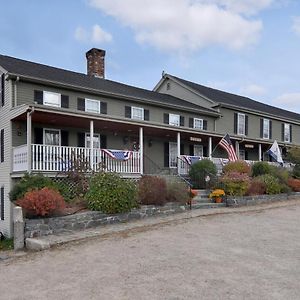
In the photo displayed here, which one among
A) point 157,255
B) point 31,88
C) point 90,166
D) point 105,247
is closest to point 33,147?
point 90,166

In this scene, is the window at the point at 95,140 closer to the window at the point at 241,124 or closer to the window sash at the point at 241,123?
the window at the point at 241,124

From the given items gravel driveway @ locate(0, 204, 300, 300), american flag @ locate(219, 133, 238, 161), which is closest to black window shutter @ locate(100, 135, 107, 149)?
american flag @ locate(219, 133, 238, 161)

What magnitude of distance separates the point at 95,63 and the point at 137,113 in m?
5.72

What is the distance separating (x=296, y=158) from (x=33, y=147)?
17342 millimetres

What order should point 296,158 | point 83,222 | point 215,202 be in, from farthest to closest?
point 296,158, point 215,202, point 83,222

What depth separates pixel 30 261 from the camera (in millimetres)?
9289

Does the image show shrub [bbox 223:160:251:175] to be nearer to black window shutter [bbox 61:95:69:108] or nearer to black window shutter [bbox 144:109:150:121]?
black window shutter [bbox 144:109:150:121]

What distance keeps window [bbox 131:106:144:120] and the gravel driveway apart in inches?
457

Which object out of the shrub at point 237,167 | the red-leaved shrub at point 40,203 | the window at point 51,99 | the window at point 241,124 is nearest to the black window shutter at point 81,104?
the window at point 51,99

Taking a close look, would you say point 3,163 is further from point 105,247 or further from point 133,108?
point 105,247

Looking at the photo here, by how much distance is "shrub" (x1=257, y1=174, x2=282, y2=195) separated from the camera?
2006cm

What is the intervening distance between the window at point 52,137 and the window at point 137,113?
516 centimetres

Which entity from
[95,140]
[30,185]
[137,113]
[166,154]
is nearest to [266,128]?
[166,154]

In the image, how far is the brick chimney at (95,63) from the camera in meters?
26.5
